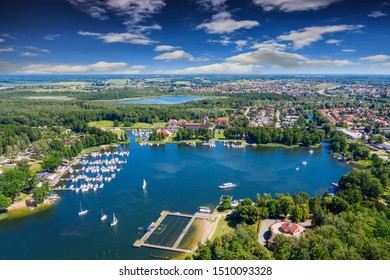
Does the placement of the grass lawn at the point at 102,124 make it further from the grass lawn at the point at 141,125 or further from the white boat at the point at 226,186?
the white boat at the point at 226,186

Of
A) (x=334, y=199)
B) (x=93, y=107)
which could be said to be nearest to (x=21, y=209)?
(x=334, y=199)

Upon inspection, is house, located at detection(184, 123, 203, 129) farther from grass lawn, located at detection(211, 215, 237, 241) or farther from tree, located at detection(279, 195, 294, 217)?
tree, located at detection(279, 195, 294, 217)

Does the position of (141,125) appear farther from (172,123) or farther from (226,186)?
(226,186)

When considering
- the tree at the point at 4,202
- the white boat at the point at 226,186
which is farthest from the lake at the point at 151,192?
the tree at the point at 4,202

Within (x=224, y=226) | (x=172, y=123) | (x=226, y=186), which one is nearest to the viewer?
(x=224, y=226)

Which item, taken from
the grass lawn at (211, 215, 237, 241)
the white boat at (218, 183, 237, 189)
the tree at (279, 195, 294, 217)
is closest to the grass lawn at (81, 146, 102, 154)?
the white boat at (218, 183, 237, 189)

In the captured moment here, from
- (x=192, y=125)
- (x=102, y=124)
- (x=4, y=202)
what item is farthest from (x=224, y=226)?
(x=102, y=124)
